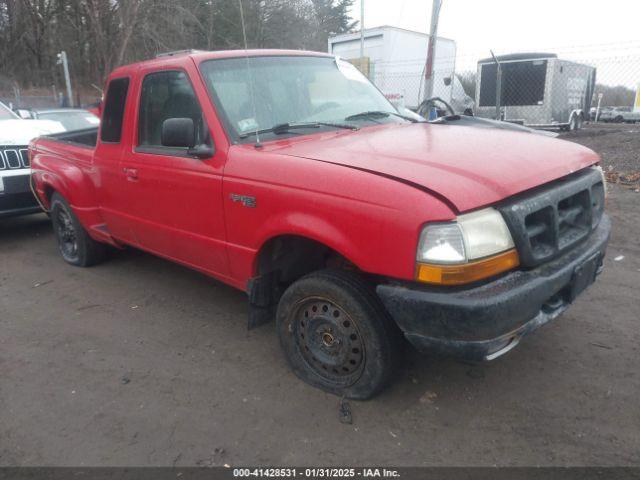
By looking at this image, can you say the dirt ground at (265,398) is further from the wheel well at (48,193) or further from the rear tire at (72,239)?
the wheel well at (48,193)

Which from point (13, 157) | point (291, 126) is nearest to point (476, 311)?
point (291, 126)

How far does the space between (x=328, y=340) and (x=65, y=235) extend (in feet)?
12.1

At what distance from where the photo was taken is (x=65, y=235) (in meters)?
5.32

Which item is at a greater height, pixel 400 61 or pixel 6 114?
pixel 400 61

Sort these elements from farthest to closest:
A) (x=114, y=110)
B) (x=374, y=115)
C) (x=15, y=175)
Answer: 1. (x=15, y=175)
2. (x=114, y=110)
3. (x=374, y=115)

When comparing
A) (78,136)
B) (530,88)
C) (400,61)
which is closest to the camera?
(78,136)

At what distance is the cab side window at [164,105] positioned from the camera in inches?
130

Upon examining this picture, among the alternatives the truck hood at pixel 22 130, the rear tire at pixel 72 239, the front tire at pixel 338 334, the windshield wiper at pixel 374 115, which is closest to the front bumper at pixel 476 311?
the front tire at pixel 338 334

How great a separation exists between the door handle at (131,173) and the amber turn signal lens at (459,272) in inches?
95.5

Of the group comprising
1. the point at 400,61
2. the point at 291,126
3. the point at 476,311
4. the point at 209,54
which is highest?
the point at 400,61

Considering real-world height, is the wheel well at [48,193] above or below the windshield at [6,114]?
below

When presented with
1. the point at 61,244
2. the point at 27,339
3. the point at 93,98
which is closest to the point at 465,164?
the point at 27,339

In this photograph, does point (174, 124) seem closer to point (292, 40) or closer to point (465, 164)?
point (465, 164)

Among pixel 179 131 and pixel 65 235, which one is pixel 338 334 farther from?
pixel 65 235
